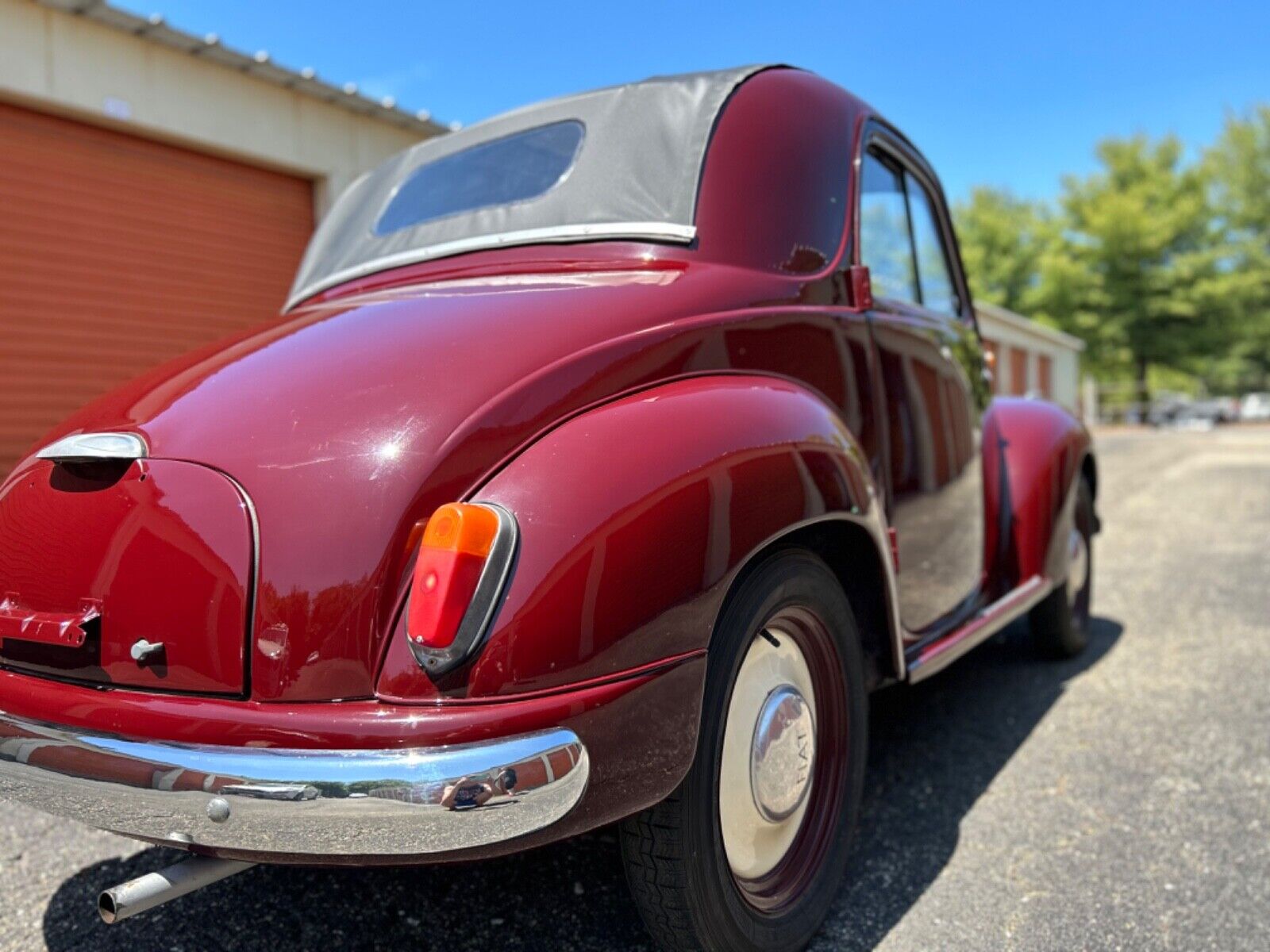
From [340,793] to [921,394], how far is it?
2.02 m

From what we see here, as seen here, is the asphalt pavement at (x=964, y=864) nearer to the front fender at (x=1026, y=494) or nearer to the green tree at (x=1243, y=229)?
the front fender at (x=1026, y=494)

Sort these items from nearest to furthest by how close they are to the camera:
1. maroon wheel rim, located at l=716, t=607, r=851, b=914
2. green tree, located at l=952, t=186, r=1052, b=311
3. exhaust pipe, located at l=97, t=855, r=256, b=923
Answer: exhaust pipe, located at l=97, t=855, r=256, b=923, maroon wheel rim, located at l=716, t=607, r=851, b=914, green tree, located at l=952, t=186, r=1052, b=311

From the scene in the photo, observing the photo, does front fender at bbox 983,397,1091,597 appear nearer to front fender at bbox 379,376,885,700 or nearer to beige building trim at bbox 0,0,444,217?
front fender at bbox 379,376,885,700

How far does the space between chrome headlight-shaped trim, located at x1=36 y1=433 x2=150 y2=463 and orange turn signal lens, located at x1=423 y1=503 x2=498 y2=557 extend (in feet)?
1.83

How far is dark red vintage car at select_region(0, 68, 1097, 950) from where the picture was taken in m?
1.39

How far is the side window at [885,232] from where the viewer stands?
274cm

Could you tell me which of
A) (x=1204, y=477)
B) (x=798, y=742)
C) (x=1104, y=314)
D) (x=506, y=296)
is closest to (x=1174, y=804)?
(x=798, y=742)

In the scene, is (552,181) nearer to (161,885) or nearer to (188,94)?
(161,885)

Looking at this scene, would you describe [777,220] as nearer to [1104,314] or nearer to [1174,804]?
[1174,804]

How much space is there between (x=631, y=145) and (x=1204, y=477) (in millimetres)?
12550

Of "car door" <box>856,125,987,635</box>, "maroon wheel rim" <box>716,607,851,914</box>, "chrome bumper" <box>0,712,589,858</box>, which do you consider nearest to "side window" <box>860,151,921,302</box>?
"car door" <box>856,125,987,635</box>

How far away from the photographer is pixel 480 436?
156 cm

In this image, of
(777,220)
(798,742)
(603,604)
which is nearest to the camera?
(603,604)

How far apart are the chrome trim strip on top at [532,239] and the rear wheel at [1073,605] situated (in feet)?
7.87
